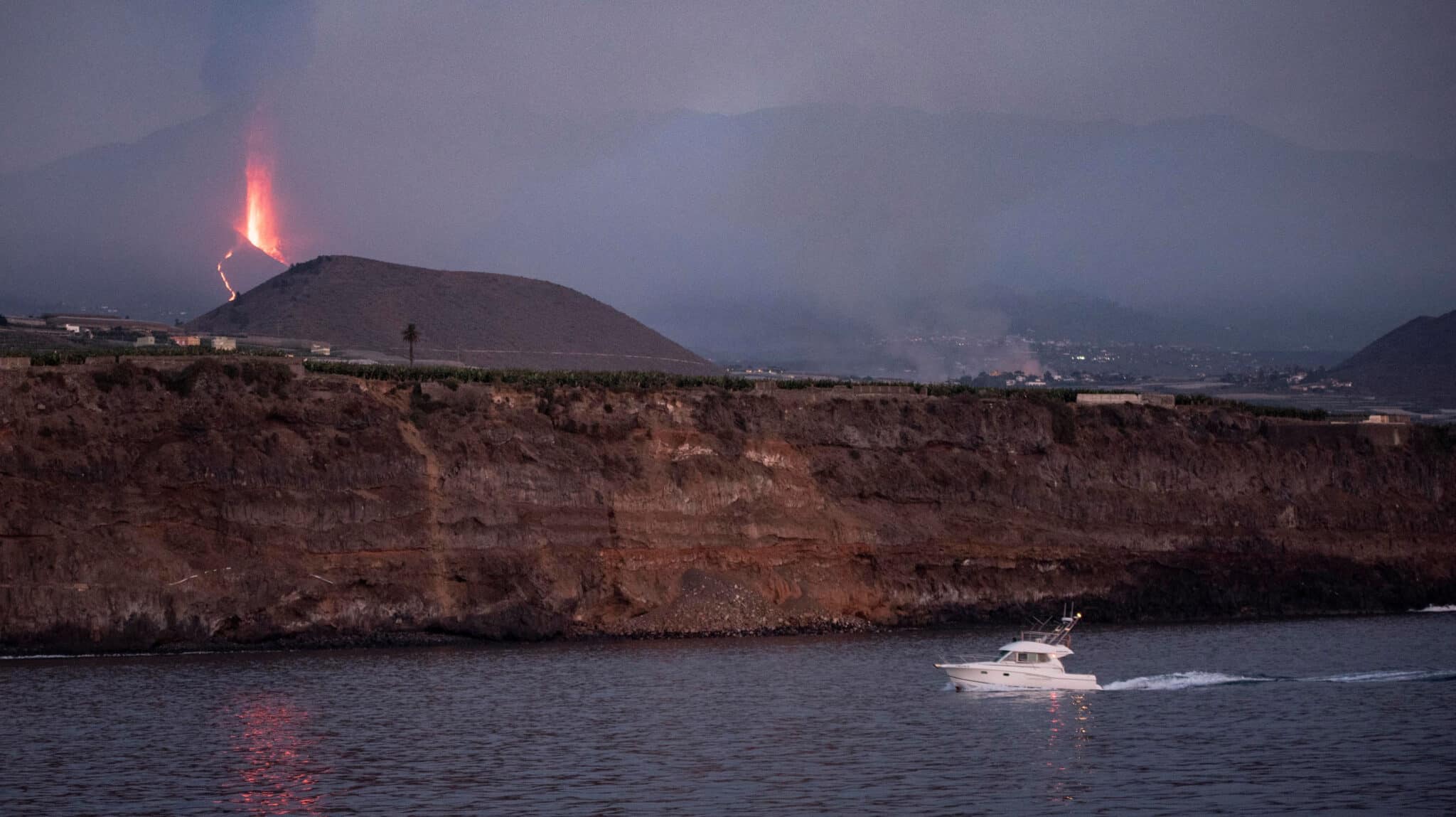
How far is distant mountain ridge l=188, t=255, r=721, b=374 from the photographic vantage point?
13350 cm

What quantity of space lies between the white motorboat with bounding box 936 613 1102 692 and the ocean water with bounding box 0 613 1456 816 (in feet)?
2.62

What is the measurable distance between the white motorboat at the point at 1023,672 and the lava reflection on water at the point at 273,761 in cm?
1887

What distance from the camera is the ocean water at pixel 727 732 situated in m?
32.3

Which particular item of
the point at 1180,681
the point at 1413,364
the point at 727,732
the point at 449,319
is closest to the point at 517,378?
the point at 727,732

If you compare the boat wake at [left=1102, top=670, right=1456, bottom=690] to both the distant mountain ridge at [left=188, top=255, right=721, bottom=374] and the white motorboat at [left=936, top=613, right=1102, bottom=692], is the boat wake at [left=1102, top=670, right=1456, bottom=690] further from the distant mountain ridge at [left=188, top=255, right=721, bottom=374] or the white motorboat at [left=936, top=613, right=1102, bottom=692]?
the distant mountain ridge at [left=188, top=255, right=721, bottom=374]

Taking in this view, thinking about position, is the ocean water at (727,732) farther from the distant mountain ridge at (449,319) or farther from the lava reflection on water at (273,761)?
the distant mountain ridge at (449,319)

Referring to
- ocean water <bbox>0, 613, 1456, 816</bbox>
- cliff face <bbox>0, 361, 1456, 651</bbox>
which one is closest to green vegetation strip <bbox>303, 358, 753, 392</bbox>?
cliff face <bbox>0, 361, 1456, 651</bbox>

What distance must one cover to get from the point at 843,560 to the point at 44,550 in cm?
2998

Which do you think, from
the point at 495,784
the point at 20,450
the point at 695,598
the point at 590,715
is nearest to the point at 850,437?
the point at 695,598

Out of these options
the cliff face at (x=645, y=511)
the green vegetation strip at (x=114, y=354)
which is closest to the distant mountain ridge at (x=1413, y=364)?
Answer: the cliff face at (x=645, y=511)

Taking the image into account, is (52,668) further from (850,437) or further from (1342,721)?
(1342,721)

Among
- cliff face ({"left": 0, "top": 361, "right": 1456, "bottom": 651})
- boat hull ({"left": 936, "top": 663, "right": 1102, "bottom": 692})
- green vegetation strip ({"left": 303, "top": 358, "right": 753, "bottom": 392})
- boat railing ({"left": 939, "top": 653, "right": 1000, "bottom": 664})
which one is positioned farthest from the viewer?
green vegetation strip ({"left": 303, "top": 358, "right": 753, "bottom": 392})

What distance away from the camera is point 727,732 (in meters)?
39.9

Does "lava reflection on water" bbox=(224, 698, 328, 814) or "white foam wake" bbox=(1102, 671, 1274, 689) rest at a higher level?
"lava reflection on water" bbox=(224, 698, 328, 814)
